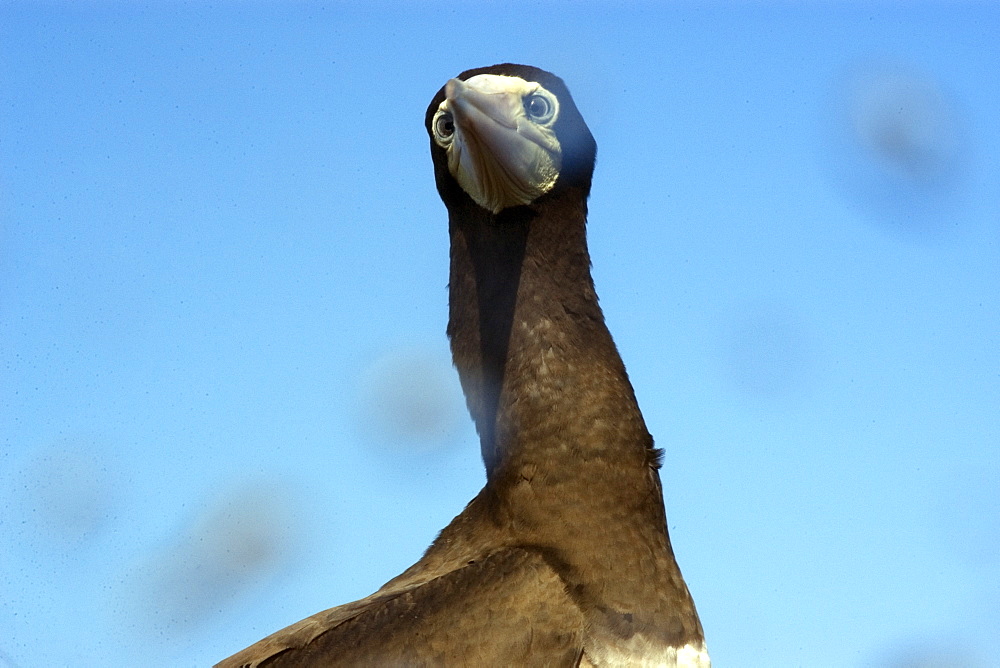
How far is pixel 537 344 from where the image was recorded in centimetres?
570

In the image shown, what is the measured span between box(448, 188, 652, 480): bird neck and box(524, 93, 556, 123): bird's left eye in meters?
0.38

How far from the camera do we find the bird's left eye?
5.88 meters

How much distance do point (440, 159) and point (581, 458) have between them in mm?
1744

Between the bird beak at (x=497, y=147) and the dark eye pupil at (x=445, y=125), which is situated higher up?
the dark eye pupil at (x=445, y=125)

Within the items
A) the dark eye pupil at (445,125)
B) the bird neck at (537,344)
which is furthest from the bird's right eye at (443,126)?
the bird neck at (537,344)

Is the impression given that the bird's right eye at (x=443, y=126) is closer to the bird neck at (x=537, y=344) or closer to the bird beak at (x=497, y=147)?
the bird beak at (x=497, y=147)

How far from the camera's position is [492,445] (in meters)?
5.75

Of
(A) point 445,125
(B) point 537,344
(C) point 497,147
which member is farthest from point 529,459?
(A) point 445,125

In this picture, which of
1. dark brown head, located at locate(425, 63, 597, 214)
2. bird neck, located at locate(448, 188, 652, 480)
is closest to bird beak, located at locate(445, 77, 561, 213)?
dark brown head, located at locate(425, 63, 597, 214)

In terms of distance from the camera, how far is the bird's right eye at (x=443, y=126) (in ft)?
19.6

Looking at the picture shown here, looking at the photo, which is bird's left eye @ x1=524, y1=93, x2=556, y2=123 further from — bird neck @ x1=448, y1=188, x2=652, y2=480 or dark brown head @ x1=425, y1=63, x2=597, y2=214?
bird neck @ x1=448, y1=188, x2=652, y2=480

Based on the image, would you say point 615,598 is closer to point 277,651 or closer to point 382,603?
point 382,603

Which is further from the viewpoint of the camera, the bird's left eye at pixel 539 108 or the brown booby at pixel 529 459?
the bird's left eye at pixel 539 108

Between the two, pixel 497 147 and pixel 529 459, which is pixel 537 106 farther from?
pixel 529 459
